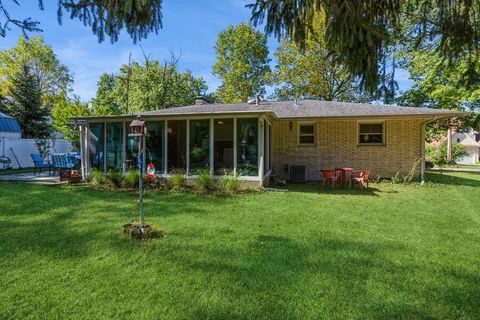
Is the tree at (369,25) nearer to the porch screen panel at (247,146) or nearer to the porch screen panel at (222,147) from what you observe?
the porch screen panel at (247,146)

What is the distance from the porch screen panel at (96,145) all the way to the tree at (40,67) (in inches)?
813

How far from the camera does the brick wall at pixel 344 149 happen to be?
13.1m

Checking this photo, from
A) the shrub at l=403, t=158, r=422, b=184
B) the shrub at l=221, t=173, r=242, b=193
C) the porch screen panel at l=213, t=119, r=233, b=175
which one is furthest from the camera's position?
the shrub at l=403, t=158, r=422, b=184

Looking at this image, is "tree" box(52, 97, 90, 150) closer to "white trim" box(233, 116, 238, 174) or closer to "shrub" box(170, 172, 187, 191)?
"shrub" box(170, 172, 187, 191)

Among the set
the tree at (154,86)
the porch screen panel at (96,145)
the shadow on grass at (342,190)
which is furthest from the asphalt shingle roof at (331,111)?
the tree at (154,86)

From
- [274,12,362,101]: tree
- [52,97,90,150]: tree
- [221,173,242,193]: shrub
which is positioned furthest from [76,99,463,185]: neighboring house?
[274,12,362,101]: tree

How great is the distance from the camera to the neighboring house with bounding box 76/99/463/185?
10.7 metres

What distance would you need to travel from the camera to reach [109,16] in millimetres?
3646

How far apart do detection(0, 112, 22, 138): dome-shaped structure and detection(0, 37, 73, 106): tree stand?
981cm

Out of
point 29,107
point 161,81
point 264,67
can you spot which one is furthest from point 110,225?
point 264,67

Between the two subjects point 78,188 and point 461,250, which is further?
point 78,188

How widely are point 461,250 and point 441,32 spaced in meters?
3.12

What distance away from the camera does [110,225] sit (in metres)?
5.94

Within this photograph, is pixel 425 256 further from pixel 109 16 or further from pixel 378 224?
pixel 109 16
